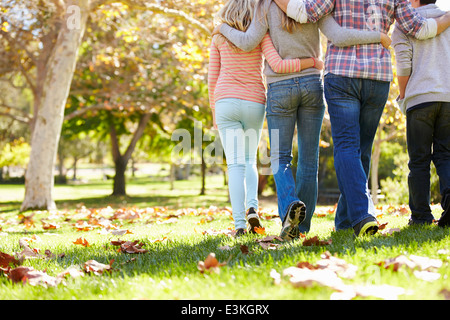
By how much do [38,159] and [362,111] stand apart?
857cm

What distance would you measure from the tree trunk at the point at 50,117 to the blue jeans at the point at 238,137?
721 cm

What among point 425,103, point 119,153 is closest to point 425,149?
point 425,103

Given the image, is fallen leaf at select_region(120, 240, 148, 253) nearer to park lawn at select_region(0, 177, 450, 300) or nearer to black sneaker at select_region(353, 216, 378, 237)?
park lawn at select_region(0, 177, 450, 300)

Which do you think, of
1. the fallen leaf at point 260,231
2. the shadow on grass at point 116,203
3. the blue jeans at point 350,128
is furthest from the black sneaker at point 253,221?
the shadow on grass at point 116,203

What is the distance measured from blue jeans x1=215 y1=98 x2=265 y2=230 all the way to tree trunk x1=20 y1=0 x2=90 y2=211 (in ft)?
23.6

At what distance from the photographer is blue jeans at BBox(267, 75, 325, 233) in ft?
11.0

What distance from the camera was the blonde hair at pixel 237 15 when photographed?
355 cm

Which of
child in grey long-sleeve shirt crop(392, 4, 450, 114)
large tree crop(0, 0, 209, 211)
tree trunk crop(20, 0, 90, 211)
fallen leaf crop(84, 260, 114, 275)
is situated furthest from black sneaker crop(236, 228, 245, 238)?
tree trunk crop(20, 0, 90, 211)

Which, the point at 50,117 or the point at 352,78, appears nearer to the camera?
the point at 352,78

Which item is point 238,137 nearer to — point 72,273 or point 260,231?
point 260,231

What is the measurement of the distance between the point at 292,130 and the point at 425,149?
115 centimetres

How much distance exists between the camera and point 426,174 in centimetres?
358

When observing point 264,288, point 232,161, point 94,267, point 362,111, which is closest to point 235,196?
point 232,161

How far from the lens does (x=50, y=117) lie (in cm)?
984
